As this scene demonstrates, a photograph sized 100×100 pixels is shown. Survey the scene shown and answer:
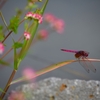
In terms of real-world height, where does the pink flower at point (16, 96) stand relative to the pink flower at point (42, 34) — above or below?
below

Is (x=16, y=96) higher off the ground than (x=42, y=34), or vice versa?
(x=42, y=34)

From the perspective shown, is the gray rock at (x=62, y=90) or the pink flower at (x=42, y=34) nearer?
the pink flower at (x=42, y=34)

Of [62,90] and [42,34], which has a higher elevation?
[42,34]

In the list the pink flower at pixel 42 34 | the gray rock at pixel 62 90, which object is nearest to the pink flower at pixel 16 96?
→ the gray rock at pixel 62 90

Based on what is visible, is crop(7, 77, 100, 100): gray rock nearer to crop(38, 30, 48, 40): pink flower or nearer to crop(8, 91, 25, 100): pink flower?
crop(8, 91, 25, 100): pink flower

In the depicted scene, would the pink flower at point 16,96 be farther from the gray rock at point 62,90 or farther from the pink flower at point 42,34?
the pink flower at point 42,34

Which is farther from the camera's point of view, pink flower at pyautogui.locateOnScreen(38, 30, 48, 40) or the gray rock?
the gray rock

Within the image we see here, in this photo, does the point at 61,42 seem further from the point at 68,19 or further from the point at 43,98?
the point at 43,98

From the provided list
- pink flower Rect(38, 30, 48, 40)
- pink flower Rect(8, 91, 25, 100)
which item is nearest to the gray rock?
pink flower Rect(8, 91, 25, 100)
